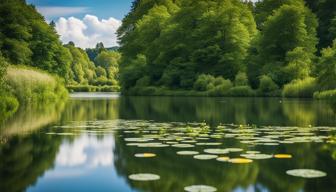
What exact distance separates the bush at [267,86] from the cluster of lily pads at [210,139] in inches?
1169

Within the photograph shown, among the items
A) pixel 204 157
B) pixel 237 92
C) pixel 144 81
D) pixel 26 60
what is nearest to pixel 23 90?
pixel 26 60

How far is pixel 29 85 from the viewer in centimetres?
2630

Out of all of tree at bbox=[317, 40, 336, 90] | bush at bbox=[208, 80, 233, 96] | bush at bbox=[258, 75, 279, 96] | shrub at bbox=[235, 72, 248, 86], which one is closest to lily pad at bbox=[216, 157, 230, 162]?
tree at bbox=[317, 40, 336, 90]

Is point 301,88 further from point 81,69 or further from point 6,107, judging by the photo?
point 81,69

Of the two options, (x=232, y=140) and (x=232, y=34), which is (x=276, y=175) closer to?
(x=232, y=140)

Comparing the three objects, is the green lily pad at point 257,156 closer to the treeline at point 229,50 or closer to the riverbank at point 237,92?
the riverbank at point 237,92

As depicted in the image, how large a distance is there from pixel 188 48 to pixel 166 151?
46.6 meters

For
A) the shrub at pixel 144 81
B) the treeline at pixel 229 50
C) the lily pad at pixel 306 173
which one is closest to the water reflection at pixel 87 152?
the lily pad at pixel 306 173

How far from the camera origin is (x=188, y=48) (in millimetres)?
55812

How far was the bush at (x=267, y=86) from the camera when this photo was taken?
43969 mm

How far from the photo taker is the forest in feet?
134

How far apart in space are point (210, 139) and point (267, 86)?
3400 cm

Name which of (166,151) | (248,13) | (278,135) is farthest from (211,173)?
(248,13)

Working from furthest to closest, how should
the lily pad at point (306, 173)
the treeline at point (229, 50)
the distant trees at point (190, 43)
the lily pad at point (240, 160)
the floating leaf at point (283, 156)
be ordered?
the distant trees at point (190, 43)
the treeline at point (229, 50)
the floating leaf at point (283, 156)
the lily pad at point (240, 160)
the lily pad at point (306, 173)
